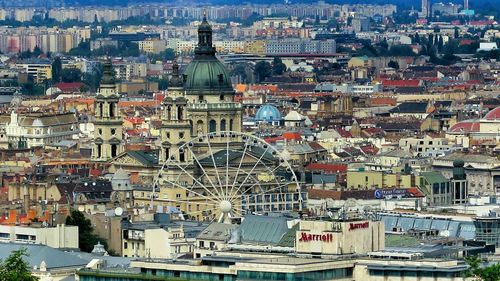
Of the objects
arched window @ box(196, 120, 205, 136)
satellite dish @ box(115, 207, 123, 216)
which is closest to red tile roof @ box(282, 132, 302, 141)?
arched window @ box(196, 120, 205, 136)

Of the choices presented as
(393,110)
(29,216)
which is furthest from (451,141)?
(29,216)

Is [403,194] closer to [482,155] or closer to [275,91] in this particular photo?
[482,155]

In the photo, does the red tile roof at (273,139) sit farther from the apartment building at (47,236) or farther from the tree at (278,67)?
the tree at (278,67)

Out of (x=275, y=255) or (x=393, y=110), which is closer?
(x=275, y=255)

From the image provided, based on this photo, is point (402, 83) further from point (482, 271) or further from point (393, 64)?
point (482, 271)

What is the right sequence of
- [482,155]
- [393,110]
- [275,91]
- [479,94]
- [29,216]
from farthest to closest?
[275,91] < [479,94] < [393,110] < [482,155] < [29,216]
